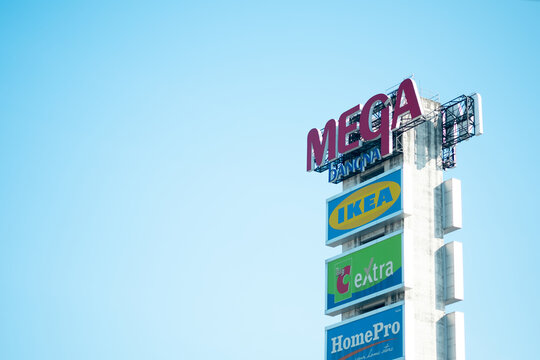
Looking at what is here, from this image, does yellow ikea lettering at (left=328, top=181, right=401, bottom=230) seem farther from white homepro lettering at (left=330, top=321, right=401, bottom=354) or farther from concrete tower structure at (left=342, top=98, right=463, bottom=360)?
white homepro lettering at (left=330, top=321, right=401, bottom=354)

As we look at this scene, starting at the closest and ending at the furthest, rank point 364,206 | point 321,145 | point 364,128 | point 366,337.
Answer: point 366,337 → point 364,206 → point 364,128 → point 321,145

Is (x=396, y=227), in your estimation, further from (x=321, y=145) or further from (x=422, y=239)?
(x=321, y=145)

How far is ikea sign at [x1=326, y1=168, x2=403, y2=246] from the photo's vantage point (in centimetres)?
9319

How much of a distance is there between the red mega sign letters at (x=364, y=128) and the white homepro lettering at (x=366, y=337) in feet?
50.3

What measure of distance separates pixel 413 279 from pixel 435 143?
14.2 m

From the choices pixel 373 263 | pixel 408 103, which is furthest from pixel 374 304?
pixel 408 103

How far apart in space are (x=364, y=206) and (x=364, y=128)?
24.0 feet

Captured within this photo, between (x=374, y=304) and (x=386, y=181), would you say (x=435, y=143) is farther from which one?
(x=374, y=304)

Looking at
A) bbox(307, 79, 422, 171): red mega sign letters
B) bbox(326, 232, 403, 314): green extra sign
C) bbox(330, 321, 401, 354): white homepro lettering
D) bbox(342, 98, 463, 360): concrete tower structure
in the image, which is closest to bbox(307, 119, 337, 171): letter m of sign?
bbox(307, 79, 422, 171): red mega sign letters

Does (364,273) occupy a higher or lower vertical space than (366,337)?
higher

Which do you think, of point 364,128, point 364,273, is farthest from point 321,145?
point 364,273

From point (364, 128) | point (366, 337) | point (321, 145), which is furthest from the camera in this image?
point (321, 145)

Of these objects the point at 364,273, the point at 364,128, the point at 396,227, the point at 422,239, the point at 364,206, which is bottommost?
the point at 364,273

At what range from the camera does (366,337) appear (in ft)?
297
